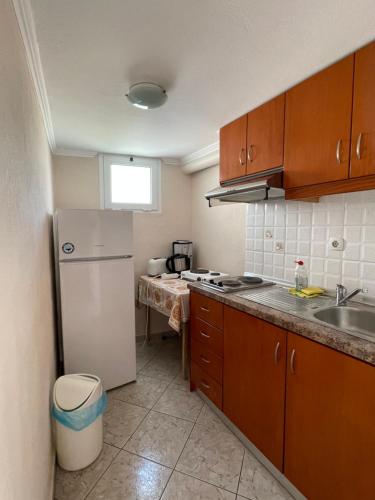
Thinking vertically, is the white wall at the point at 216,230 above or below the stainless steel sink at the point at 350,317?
above

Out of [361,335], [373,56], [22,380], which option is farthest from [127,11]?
[361,335]

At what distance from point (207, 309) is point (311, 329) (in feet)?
2.76

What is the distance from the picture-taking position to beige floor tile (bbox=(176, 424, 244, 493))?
1.46 meters

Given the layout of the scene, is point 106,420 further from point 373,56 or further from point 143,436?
point 373,56

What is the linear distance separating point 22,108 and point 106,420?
78.8 inches

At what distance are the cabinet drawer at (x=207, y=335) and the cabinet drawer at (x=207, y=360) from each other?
0.04 metres

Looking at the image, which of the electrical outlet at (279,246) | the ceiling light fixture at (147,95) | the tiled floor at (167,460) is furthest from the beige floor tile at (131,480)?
the ceiling light fixture at (147,95)

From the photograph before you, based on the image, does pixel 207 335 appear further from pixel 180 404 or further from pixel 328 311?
pixel 328 311

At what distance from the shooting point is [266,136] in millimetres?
1732

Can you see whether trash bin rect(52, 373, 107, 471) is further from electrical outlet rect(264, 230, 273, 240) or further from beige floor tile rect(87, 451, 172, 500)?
electrical outlet rect(264, 230, 273, 240)

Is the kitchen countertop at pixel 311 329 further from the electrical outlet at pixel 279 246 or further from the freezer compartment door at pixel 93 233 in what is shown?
the freezer compartment door at pixel 93 233

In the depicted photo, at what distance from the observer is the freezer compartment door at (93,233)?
2010 mm

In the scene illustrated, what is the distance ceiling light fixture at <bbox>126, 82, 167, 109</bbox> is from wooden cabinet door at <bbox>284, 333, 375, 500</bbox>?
5.14 ft

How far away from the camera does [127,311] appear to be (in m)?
2.29
